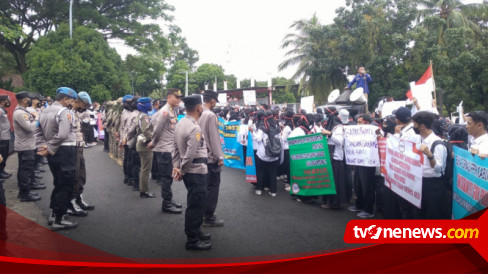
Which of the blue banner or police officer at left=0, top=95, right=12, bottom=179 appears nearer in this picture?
police officer at left=0, top=95, right=12, bottom=179

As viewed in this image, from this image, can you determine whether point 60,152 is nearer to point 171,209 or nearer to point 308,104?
point 171,209

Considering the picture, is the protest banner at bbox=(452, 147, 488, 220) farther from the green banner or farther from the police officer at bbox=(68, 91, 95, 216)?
the police officer at bbox=(68, 91, 95, 216)

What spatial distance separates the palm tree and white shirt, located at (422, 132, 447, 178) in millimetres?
11212

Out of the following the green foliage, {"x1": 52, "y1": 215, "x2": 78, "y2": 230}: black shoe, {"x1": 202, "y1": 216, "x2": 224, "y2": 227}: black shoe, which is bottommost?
{"x1": 202, "y1": 216, "x2": 224, "y2": 227}: black shoe

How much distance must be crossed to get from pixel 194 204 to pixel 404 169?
8.17 ft

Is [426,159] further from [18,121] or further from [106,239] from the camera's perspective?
[18,121]

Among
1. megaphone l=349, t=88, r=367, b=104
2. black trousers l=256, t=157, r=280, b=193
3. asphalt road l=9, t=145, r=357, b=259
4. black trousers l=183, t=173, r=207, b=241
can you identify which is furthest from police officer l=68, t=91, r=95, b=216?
megaphone l=349, t=88, r=367, b=104

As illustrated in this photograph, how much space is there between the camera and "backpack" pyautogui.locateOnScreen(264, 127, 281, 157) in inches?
240

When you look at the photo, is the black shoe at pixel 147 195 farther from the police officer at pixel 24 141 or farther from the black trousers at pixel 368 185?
the black trousers at pixel 368 185

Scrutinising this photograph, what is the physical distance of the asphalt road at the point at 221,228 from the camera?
3.70 m

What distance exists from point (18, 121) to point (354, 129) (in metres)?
5.94

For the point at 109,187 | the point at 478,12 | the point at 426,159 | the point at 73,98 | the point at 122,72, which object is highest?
the point at 478,12

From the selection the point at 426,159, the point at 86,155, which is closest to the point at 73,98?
the point at 426,159

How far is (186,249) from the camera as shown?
3.70 m
